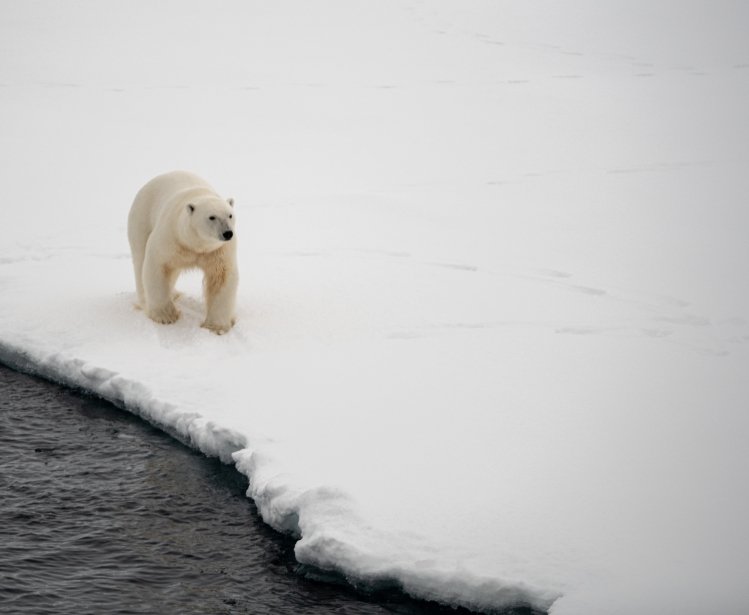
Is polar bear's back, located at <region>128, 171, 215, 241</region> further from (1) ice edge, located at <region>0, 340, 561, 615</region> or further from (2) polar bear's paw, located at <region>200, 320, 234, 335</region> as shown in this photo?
(1) ice edge, located at <region>0, 340, 561, 615</region>

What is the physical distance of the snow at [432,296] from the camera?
4340 millimetres

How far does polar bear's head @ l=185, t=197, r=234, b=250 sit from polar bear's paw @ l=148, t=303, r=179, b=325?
2.11ft

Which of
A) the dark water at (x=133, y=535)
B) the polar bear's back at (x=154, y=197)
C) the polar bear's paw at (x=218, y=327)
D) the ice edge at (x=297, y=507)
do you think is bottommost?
the dark water at (x=133, y=535)

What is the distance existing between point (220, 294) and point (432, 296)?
180 centimetres

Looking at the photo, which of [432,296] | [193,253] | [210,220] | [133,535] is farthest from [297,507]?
[432,296]

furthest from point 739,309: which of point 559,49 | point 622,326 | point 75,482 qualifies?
point 559,49

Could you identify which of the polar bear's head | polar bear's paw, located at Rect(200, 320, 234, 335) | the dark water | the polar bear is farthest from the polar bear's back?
the dark water

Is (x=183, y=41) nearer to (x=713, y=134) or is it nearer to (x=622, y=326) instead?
(x=713, y=134)

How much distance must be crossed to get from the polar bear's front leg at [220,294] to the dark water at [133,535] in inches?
45.5

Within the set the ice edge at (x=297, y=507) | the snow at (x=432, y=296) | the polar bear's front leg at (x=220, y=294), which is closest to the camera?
the ice edge at (x=297, y=507)

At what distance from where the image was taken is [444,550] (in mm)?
4152

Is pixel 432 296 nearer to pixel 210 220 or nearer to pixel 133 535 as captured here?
pixel 210 220

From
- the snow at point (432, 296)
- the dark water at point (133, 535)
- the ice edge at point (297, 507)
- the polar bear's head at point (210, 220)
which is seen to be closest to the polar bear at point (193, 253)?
the polar bear's head at point (210, 220)

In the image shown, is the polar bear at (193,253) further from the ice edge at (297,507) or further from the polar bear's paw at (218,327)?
the ice edge at (297,507)
